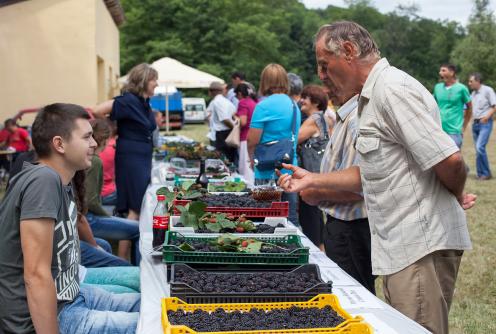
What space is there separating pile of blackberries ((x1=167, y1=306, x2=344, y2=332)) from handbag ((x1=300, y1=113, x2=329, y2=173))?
3215 mm

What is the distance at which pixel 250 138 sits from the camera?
539 cm

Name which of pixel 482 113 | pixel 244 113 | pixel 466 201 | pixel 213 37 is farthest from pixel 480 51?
pixel 466 201

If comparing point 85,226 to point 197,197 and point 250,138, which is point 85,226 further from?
point 250,138

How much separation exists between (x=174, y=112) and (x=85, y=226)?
24.1 m

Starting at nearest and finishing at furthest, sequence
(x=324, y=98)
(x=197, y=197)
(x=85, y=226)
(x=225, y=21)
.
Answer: (x=197, y=197)
(x=85, y=226)
(x=324, y=98)
(x=225, y=21)

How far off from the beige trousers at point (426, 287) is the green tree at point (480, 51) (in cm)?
3695

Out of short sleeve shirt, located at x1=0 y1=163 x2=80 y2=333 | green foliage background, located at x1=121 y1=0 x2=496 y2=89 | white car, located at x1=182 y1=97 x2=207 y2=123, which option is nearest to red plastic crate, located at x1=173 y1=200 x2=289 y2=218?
short sleeve shirt, located at x1=0 y1=163 x2=80 y2=333

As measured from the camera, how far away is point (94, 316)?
2768mm

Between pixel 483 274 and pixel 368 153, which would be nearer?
pixel 368 153

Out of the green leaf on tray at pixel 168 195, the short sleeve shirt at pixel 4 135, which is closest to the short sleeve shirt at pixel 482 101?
the short sleeve shirt at pixel 4 135

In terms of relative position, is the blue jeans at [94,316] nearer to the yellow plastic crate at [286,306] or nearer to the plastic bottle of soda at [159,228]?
the plastic bottle of soda at [159,228]

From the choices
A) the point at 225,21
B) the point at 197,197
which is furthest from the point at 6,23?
the point at 225,21

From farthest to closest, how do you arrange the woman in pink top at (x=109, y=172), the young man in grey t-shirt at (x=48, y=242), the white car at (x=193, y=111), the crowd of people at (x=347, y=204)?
the white car at (x=193, y=111)
the woman in pink top at (x=109, y=172)
the young man in grey t-shirt at (x=48, y=242)
the crowd of people at (x=347, y=204)

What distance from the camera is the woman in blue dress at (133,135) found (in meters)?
5.72
